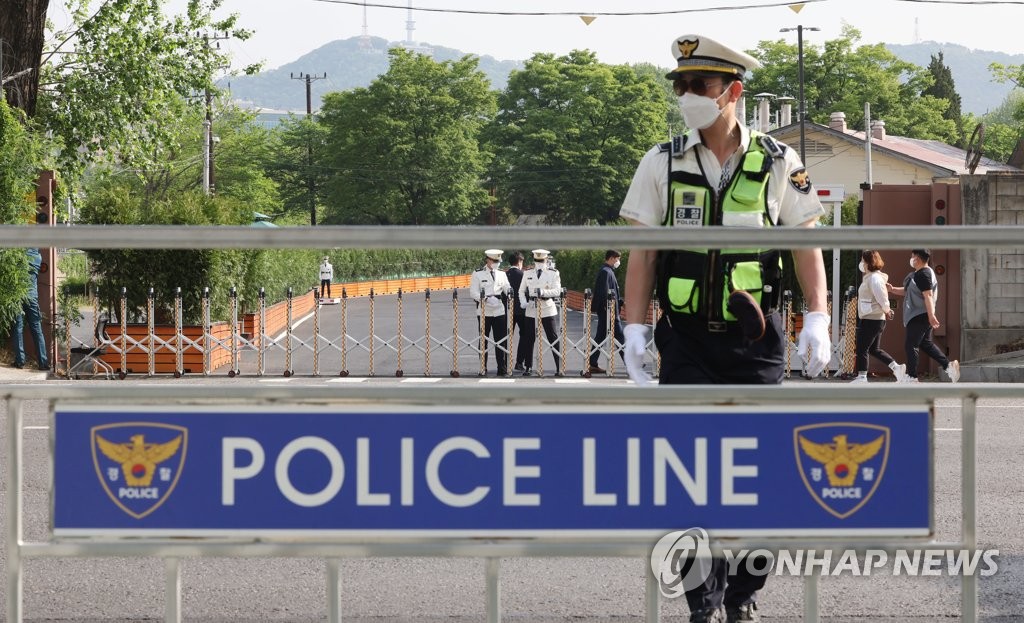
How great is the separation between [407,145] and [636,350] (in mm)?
85394

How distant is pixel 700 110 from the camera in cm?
451

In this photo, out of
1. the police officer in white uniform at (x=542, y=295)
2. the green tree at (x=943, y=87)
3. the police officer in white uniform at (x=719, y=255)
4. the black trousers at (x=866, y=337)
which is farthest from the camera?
the green tree at (x=943, y=87)

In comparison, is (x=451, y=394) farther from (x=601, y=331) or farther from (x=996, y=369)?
(x=601, y=331)

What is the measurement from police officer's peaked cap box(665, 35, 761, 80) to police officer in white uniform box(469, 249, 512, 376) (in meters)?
16.4

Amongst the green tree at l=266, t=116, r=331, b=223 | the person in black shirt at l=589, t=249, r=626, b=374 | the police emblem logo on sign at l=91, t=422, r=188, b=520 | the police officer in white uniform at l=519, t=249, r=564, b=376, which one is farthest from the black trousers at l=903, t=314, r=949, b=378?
the green tree at l=266, t=116, r=331, b=223

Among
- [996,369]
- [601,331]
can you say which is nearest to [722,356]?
[996,369]

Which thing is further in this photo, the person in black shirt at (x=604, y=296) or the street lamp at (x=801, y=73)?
the street lamp at (x=801, y=73)

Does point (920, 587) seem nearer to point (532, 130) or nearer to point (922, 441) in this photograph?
point (922, 441)

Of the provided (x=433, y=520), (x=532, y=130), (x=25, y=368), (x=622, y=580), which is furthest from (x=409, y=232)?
(x=532, y=130)

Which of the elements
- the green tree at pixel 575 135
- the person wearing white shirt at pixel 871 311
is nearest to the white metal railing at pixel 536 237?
the person wearing white shirt at pixel 871 311

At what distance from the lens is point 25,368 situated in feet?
62.7

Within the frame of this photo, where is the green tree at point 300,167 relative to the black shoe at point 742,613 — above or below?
above

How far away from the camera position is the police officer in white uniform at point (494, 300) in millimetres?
21031

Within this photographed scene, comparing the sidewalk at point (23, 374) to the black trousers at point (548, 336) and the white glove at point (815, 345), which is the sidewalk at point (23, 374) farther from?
the white glove at point (815, 345)
